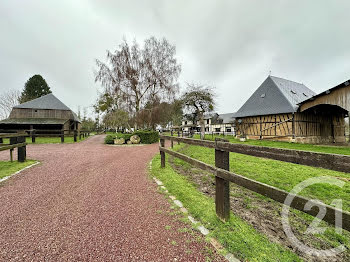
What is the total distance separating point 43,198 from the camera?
284cm

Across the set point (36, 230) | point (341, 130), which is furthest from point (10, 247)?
point (341, 130)

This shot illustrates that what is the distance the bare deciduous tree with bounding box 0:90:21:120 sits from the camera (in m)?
29.3

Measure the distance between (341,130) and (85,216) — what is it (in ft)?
75.0

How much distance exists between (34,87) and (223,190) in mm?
48474

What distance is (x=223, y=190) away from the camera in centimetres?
203

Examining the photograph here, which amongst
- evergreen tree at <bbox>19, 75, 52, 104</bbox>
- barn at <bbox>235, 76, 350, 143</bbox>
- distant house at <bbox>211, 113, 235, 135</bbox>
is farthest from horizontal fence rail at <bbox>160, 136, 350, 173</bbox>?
evergreen tree at <bbox>19, 75, 52, 104</bbox>

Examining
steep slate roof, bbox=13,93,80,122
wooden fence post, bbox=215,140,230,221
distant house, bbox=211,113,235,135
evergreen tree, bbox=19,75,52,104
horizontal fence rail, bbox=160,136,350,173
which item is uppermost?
evergreen tree, bbox=19,75,52,104

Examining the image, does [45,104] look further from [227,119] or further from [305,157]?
[227,119]

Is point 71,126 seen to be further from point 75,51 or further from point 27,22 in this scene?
point 27,22

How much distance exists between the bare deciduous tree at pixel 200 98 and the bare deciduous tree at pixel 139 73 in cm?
192

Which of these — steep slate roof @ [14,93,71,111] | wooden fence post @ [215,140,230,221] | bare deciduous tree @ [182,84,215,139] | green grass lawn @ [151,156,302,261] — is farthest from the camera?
steep slate roof @ [14,93,71,111]

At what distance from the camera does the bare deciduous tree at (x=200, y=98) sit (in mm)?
14648

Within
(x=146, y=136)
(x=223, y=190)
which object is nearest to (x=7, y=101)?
(x=146, y=136)

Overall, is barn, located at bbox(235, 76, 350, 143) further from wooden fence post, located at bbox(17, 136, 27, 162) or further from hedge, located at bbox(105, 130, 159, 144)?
wooden fence post, located at bbox(17, 136, 27, 162)
